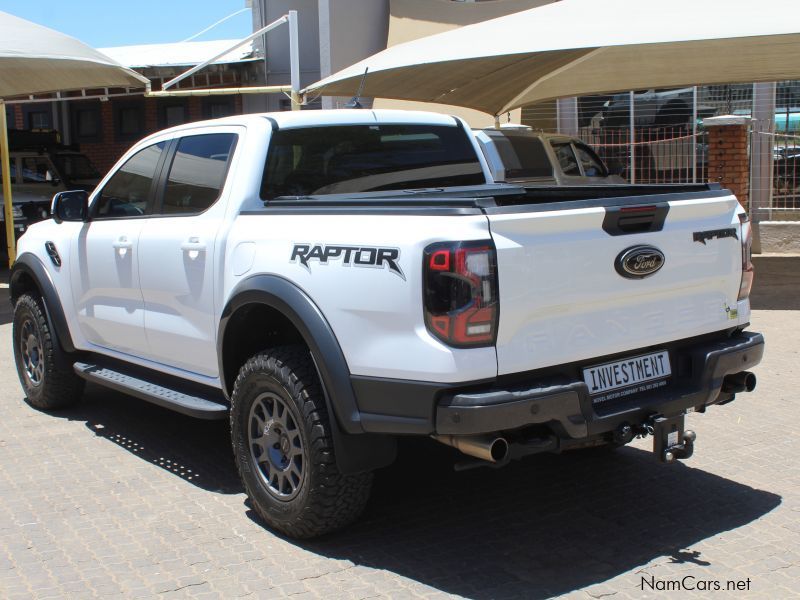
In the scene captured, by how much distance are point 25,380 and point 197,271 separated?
275 centimetres

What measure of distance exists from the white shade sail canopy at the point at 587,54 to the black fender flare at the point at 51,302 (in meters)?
7.38

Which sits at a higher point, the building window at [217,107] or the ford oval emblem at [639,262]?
the building window at [217,107]

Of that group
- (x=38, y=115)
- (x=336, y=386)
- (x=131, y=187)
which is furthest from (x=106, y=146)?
(x=336, y=386)

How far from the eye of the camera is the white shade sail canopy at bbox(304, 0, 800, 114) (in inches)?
448

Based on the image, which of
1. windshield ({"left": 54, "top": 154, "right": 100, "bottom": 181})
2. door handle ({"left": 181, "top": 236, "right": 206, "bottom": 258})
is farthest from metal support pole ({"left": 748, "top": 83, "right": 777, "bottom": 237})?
door handle ({"left": 181, "top": 236, "right": 206, "bottom": 258})

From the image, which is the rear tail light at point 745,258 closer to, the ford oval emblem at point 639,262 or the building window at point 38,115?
the ford oval emblem at point 639,262

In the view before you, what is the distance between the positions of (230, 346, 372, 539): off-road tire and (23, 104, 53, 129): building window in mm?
22658

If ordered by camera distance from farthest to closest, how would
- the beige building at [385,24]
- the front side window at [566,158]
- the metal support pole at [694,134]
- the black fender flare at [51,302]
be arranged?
the beige building at [385,24], the metal support pole at [694,134], the front side window at [566,158], the black fender flare at [51,302]

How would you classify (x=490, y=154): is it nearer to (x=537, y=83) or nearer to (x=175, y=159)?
(x=537, y=83)

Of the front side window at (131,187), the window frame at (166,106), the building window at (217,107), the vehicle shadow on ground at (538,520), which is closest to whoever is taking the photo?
the vehicle shadow on ground at (538,520)

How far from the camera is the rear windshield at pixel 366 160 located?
489cm

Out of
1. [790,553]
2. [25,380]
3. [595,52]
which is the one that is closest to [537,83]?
[595,52]

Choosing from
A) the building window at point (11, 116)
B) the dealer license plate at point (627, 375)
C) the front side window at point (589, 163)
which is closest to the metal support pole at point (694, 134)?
the front side window at point (589, 163)

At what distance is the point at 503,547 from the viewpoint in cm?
413
